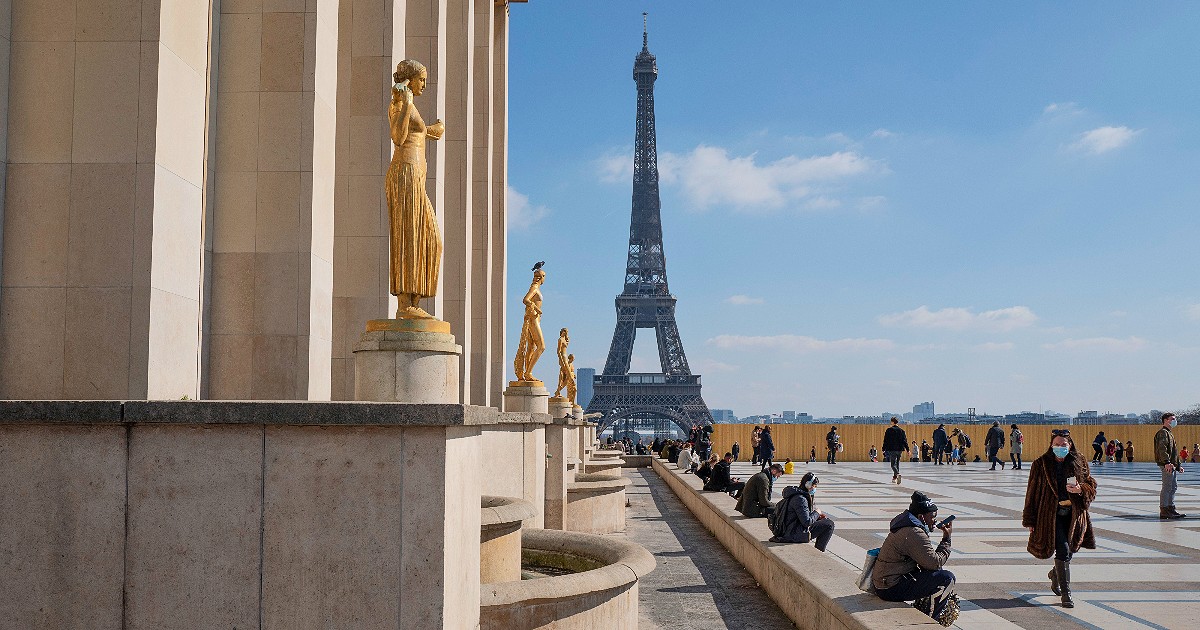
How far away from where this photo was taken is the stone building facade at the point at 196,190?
7.06 meters

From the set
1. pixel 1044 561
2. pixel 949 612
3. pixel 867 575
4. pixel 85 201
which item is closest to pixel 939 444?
pixel 1044 561

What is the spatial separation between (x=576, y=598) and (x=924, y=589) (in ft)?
9.35

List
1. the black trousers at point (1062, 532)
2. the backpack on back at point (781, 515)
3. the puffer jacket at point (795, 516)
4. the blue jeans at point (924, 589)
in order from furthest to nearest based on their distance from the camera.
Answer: the backpack on back at point (781, 515) → the puffer jacket at point (795, 516) → the black trousers at point (1062, 532) → the blue jeans at point (924, 589)

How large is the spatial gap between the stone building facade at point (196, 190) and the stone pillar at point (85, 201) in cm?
1

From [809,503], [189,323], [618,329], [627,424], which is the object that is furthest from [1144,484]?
[627,424]

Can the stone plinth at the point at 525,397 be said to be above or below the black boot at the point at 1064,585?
above

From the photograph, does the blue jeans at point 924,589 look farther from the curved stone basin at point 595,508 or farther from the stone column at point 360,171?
the curved stone basin at point 595,508

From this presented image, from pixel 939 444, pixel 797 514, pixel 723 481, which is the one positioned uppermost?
pixel 797 514

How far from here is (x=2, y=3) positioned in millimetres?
7191

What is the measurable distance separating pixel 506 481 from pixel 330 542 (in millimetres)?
7476

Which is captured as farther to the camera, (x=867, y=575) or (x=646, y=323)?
(x=646, y=323)

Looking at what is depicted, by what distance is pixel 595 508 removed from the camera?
17.5 m

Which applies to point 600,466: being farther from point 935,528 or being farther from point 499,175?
point 935,528

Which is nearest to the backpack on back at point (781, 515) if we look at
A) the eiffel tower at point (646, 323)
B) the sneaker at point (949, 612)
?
the sneaker at point (949, 612)
